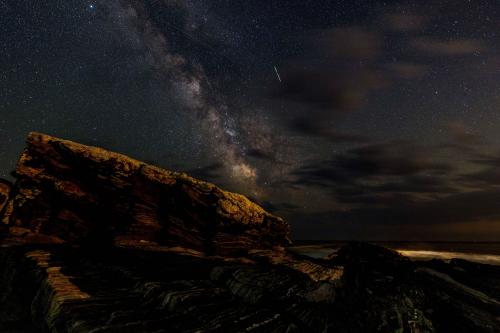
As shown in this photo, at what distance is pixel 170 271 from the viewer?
13414mm

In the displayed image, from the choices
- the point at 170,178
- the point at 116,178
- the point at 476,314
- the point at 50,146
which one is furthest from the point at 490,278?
the point at 50,146

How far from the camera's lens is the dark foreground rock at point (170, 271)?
9.06 meters

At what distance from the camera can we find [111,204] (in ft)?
70.1

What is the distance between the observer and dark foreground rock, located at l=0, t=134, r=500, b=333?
9.06 metres

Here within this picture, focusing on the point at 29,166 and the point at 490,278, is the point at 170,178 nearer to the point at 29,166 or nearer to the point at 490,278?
the point at 29,166

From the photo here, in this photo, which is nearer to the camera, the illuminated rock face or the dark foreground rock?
the dark foreground rock

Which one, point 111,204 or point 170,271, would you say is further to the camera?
point 111,204

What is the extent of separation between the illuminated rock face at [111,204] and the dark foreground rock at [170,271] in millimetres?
72

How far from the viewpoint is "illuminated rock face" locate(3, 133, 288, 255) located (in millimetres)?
19750

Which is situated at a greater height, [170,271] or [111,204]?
[111,204]

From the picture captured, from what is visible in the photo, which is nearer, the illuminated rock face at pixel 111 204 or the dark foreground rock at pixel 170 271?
the dark foreground rock at pixel 170 271

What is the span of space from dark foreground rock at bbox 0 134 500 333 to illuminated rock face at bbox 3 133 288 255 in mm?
72

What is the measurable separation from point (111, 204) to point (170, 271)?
1037 cm

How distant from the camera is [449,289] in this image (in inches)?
502
